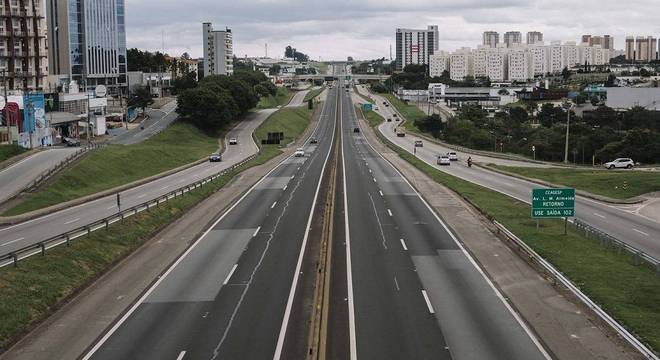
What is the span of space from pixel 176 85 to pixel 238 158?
81.1 metres

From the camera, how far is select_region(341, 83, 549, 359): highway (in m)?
19.3

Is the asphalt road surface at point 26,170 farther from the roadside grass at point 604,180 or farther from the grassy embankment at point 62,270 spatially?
the roadside grass at point 604,180

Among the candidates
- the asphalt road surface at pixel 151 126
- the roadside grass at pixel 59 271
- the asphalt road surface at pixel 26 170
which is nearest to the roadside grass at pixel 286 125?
the asphalt road surface at pixel 151 126

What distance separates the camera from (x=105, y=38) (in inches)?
6038

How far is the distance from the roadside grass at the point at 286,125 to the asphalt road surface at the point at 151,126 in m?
14.6

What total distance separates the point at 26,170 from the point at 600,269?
→ 43.8 metres

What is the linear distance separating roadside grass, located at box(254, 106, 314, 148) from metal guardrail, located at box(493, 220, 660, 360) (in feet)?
253

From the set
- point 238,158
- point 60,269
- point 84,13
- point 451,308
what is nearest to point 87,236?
point 60,269

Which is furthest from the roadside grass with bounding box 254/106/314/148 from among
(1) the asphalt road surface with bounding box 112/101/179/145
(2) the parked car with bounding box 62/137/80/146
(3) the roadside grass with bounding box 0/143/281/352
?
(3) the roadside grass with bounding box 0/143/281/352

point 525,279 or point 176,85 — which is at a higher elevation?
point 176,85

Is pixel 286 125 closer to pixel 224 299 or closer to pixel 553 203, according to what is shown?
pixel 553 203

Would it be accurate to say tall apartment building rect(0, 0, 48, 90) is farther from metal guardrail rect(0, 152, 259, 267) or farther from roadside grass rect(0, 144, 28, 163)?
metal guardrail rect(0, 152, 259, 267)

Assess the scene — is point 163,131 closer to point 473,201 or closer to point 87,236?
point 473,201

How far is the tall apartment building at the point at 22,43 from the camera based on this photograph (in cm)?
9544
